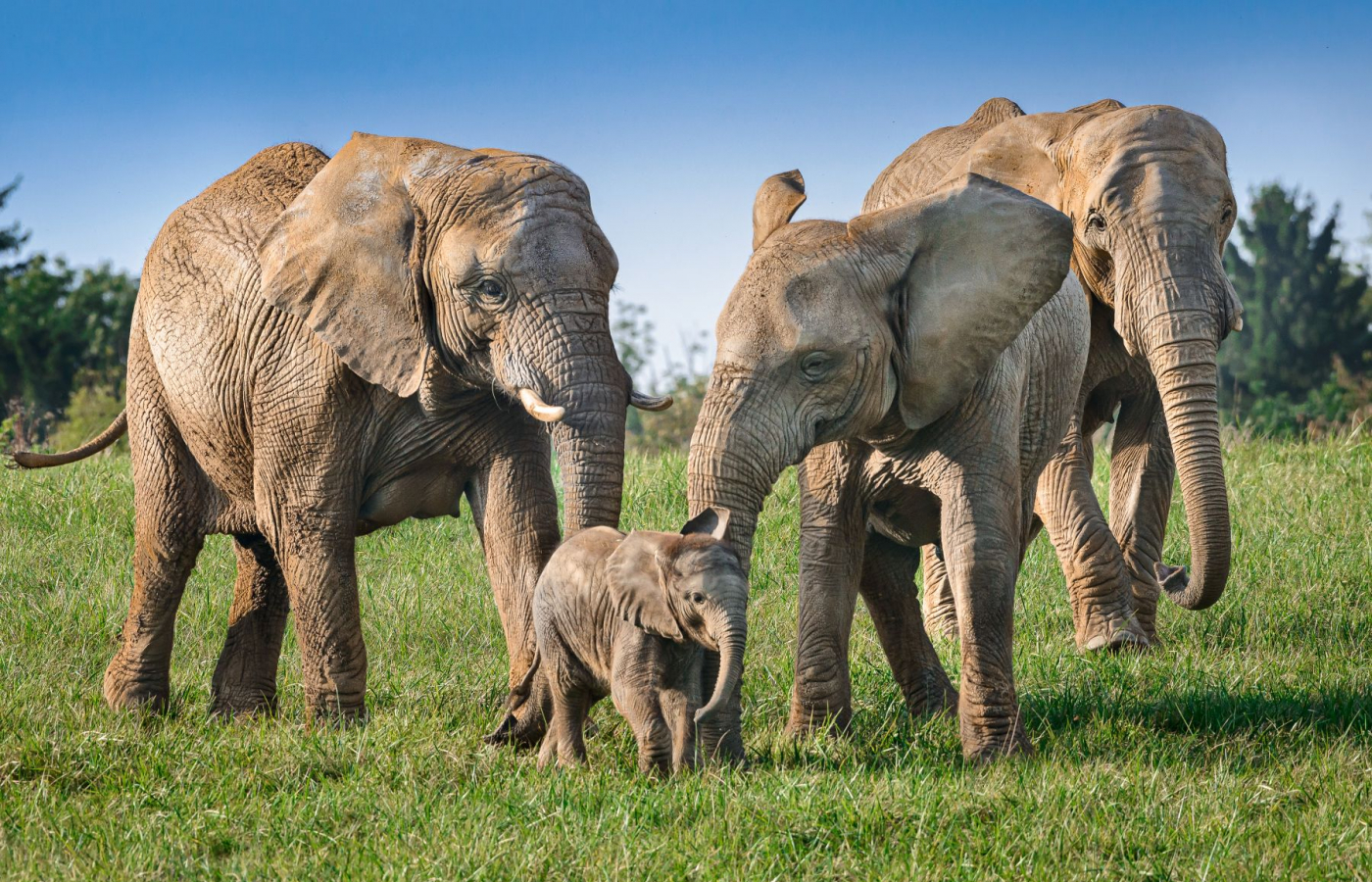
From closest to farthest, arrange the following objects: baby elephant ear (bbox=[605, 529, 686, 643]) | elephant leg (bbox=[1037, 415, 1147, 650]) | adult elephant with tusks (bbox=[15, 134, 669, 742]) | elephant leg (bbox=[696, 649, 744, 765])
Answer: baby elephant ear (bbox=[605, 529, 686, 643]) < elephant leg (bbox=[696, 649, 744, 765]) < adult elephant with tusks (bbox=[15, 134, 669, 742]) < elephant leg (bbox=[1037, 415, 1147, 650])

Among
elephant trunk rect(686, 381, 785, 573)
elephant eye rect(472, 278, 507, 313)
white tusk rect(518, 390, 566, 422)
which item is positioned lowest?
elephant trunk rect(686, 381, 785, 573)

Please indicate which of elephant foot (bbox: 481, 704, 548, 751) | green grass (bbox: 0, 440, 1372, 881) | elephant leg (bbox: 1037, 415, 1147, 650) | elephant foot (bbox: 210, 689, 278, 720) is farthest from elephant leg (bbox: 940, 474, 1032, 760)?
elephant foot (bbox: 210, 689, 278, 720)

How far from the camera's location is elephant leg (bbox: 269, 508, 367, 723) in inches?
261

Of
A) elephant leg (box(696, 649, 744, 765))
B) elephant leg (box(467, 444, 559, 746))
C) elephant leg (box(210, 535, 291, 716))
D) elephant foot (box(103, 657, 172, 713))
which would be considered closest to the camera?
elephant leg (box(696, 649, 744, 765))

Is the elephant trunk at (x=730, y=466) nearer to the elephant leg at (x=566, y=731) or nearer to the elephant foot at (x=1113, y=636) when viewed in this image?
the elephant leg at (x=566, y=731)

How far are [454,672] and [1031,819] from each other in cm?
348

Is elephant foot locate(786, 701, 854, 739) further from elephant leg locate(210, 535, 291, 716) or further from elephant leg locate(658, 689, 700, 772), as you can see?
elephant leg locate(210, 535, 291, 716)

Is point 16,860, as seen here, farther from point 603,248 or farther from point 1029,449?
point 1029,449

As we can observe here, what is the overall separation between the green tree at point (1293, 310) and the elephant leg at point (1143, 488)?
44.3 m

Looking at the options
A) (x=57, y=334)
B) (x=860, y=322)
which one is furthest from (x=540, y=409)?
(x=57, y=334)

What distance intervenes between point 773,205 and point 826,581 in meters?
1.41

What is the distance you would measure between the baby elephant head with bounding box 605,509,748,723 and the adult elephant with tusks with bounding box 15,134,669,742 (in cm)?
69

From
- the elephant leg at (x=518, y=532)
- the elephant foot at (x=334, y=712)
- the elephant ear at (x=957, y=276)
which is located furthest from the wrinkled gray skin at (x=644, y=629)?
the elephant foot at (x=334, y=712)

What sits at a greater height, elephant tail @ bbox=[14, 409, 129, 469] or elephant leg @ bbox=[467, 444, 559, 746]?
elephant tail @ bbox=[14, 409, 129, 469]
